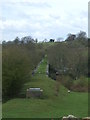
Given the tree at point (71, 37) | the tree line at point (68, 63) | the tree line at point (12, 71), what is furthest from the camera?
the tree at point (71, 37)

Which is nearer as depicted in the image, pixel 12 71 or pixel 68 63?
pixel 12 71

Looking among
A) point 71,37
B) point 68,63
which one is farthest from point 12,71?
point 71,37

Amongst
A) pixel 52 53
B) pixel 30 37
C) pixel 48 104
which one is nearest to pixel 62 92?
pixel 48 104

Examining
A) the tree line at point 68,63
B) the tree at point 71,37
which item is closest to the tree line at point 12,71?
the tree line at point 68,63

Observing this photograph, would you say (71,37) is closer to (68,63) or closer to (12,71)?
(68,63)

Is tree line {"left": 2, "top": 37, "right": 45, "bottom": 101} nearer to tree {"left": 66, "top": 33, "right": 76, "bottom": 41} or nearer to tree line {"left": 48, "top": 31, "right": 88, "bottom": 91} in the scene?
A: tree line {"left": 48, "top": 31, "right": 88, "bottom": 91}

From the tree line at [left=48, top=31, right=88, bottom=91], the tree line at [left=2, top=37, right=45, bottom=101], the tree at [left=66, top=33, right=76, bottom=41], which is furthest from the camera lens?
the tree at [left=66, top=33, right=76, bottom=41]

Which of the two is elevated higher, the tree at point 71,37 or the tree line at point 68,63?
the tree at point 71,37

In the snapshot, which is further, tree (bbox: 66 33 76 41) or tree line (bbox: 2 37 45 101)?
tree (bbox: 66 33 76 41)

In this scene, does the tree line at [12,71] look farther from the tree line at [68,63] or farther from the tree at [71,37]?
the tree at [71,37]

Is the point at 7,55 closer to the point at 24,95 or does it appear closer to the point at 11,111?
the point at 24,95

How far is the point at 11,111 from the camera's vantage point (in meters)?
29.8

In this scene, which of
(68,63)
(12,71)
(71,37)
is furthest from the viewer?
(71,37)

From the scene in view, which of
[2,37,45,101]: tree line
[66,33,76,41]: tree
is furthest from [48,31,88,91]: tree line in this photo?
[66,33,76,41]: tree
